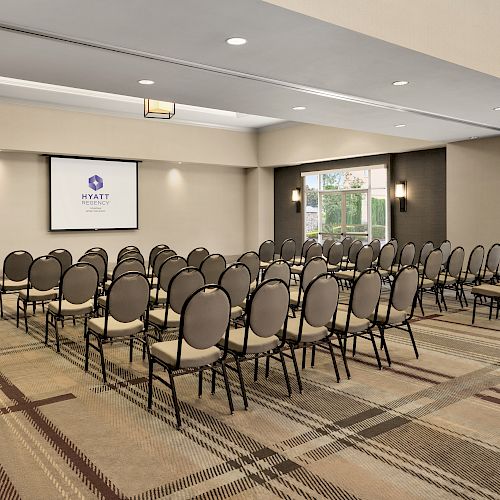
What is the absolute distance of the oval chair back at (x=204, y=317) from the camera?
383 cm

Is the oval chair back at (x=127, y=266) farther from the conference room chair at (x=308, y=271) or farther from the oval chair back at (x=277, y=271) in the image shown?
the conference room chair at (x=308, y=271)

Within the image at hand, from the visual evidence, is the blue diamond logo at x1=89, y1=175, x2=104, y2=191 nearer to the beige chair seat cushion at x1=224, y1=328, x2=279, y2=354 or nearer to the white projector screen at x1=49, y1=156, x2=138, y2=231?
the white projector screen at x1=49, y1=156, x2=138, y2=231

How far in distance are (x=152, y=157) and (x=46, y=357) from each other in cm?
839

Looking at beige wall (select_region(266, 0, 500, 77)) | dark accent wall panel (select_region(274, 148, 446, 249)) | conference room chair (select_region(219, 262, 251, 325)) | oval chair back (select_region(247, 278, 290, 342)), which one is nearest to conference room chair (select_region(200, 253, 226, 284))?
conference room chair (select_region(219, 262, 251, 325))

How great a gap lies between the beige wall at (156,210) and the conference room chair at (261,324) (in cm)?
917

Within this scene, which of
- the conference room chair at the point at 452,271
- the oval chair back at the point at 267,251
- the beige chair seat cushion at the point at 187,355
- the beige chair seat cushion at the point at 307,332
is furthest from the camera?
the oval chair back at the point at 267,251

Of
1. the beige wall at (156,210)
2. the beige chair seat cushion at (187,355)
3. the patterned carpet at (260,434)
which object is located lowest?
the patterned carpet at (260,434)

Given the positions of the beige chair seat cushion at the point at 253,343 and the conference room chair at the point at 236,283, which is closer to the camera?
the beige chair seat cushion at the point at 253,343

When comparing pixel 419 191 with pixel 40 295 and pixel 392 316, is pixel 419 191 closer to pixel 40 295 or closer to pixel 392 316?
pixel 392 316

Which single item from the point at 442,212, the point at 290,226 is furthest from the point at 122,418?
the point at 290,226

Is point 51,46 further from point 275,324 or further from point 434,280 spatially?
point 434,280

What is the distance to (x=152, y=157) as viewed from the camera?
43.9ft

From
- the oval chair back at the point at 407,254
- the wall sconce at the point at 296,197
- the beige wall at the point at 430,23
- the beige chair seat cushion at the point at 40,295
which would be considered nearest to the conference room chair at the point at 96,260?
the beige chair seat cushion at the point at 40,295

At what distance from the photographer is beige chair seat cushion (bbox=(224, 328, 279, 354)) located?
4320 millimetres
